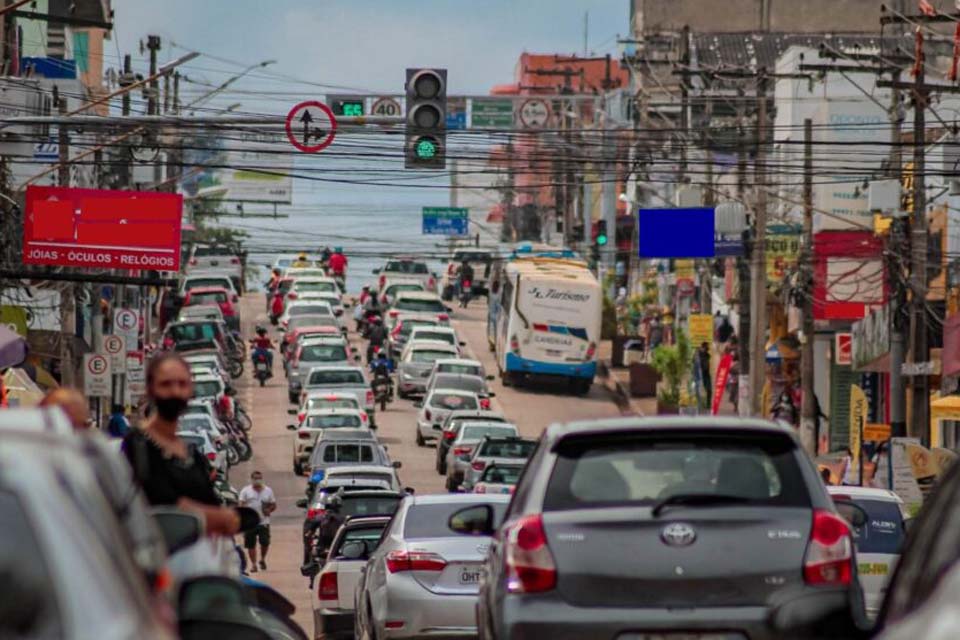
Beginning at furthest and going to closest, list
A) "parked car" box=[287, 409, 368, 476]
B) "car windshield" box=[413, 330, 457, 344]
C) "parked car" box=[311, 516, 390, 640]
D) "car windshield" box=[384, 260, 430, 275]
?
"car windshield" box=[384, 260, 430, 275]
"car windshield" box=[413, 330, 457, 344]
"parked car" box=[287, 409, 368, 476]
"parked car" box=[311, 516, 390, 640]

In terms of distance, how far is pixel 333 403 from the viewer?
52750 mm

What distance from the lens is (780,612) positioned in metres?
9.00

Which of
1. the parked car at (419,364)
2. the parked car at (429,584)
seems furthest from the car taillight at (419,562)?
the parked car at (419,364)

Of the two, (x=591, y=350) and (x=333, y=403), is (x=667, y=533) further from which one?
(x=591, y=350)

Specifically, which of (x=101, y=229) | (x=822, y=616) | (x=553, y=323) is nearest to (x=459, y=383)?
(x=553, y=323)

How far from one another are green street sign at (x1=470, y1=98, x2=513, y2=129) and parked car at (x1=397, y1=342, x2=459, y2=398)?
41111 mm

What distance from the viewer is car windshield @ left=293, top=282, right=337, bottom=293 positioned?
277 feet

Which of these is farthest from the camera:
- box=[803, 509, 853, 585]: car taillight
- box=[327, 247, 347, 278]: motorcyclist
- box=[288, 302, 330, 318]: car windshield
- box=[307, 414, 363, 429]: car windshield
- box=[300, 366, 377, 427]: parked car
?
box=[327, 247, 347, 278]: motorcyclist

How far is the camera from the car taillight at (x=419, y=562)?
17344 millimetres

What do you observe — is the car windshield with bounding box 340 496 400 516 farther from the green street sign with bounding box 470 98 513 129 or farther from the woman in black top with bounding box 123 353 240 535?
the green street sign with bounding box 470 98 513 129

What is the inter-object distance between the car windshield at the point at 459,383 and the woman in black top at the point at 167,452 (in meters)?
46.6

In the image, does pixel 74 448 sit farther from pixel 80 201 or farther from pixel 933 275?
Result: pixel 933 275

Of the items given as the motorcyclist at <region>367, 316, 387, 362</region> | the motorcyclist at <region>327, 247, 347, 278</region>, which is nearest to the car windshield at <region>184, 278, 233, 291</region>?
the motorcyclist at <region>367, 316, 387, 362</region>

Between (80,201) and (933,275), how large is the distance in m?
17.4
